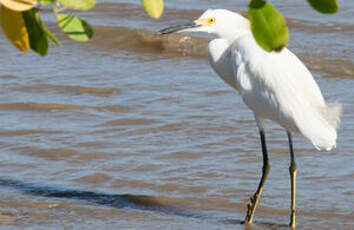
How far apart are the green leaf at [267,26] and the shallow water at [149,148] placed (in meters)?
3.14

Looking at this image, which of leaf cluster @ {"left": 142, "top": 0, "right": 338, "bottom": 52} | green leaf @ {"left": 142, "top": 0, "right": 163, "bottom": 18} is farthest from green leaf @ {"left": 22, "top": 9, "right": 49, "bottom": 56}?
leaf cluster @ {"left": 142, "top": 0, "right": 338, "bottom": 52}

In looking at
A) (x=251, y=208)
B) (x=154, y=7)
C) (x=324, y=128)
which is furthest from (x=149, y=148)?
(x=154, y=7)

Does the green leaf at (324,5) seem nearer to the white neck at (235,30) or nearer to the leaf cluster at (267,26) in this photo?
the leaf cluster at (267,26)

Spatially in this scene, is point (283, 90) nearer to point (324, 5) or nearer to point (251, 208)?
point (251, 208)

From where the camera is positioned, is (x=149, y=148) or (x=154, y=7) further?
(x=149, y=148)

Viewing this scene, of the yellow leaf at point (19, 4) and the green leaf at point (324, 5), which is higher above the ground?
the yellow leaf at point (19, 4)

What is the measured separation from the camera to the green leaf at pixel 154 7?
3.57 ft

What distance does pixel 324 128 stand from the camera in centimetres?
381

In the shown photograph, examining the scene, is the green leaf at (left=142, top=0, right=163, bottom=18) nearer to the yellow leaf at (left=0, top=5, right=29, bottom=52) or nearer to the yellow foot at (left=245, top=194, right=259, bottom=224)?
the yellow leaf at (left=0, top=5, right=29, bottom=52)

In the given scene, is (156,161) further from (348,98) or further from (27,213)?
(348,98)

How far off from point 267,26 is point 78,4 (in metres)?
0.29

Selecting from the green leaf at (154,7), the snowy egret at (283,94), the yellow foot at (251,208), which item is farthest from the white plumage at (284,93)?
the green leaf at (154,7)

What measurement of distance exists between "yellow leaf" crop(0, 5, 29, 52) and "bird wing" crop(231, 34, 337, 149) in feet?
9.51

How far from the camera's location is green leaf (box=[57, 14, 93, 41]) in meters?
1.06
